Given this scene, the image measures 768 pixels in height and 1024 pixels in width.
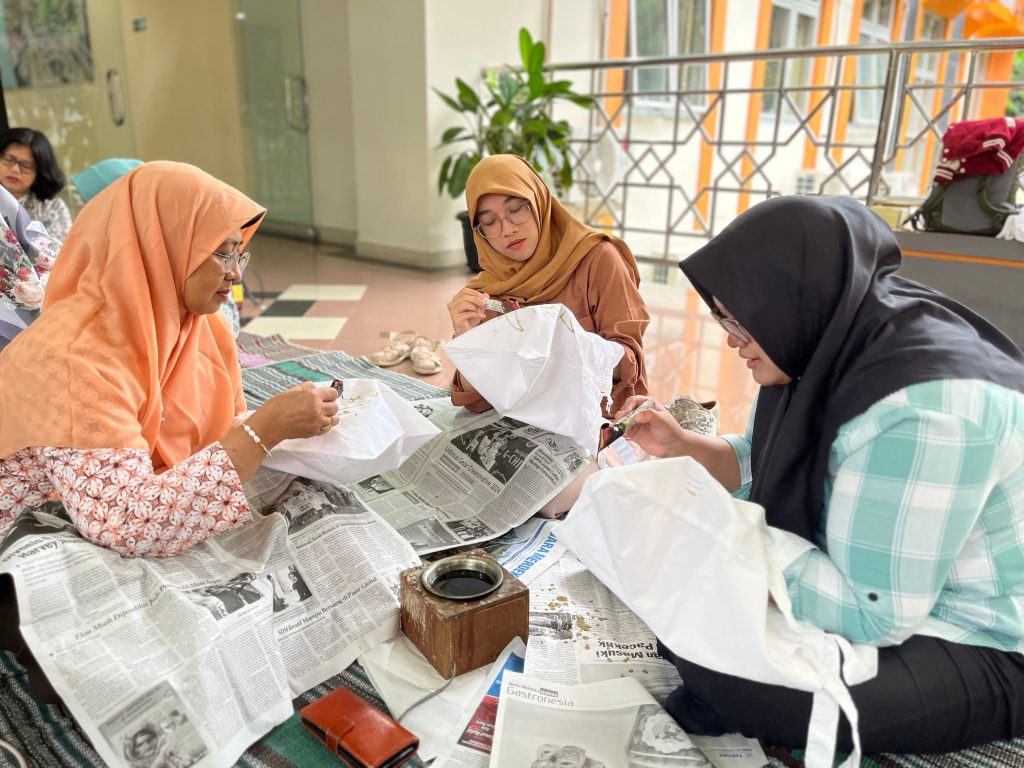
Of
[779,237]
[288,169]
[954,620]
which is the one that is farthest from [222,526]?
[288,169]

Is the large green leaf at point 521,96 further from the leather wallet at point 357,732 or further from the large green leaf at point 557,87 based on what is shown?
the leather wallet at point 357,732

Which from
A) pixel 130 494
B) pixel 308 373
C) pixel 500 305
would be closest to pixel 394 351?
pixel 308 373

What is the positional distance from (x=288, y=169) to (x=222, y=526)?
196 inches

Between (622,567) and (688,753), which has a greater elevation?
(622,567)

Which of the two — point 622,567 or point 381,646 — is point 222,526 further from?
point 622,567

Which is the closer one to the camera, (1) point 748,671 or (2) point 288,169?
(1) point 748,671

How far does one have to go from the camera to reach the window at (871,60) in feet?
29.2

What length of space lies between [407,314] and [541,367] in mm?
2219

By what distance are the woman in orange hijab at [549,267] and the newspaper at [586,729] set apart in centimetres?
80

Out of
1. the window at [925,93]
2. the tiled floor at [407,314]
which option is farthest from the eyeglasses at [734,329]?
the window at [925,93]

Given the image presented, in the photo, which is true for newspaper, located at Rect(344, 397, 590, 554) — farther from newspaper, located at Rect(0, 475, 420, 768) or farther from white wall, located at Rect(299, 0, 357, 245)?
white wall, located at Rect(299, 0, 357, 245)

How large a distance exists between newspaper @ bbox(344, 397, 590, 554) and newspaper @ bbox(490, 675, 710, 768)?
1.46 feet

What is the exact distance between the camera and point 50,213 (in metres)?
2.76

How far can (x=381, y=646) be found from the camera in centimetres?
119
